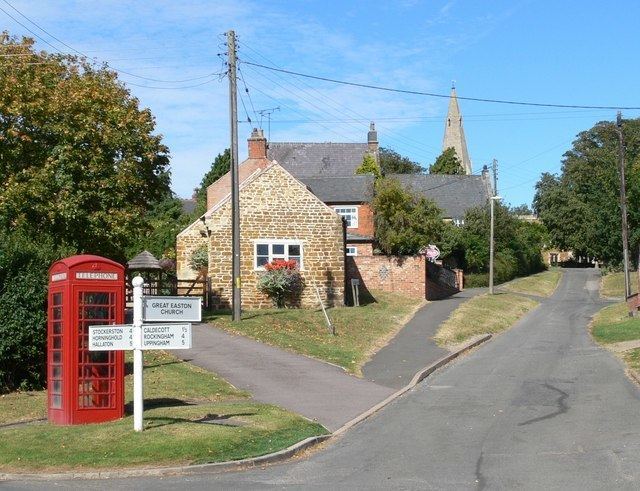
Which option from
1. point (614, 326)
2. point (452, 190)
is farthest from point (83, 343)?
point (452, 190)

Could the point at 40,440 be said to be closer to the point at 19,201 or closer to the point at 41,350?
the point at 41,350

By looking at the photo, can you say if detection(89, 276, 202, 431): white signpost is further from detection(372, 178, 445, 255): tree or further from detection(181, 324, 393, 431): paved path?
detection(372, 178, 445, 255): tree

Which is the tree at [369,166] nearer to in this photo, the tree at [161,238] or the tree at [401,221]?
the tree at [161,238]

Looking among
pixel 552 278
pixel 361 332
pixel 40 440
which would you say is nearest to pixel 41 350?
pixel 40 440

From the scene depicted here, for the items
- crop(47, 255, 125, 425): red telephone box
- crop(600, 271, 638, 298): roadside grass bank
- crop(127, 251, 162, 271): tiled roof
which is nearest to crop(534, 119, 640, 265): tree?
crop(600, 271, 638, 298): roadside grass bank

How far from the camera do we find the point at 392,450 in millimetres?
13312

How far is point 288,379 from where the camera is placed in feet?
67.3

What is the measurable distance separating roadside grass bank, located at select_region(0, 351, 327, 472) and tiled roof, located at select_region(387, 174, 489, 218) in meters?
61.0

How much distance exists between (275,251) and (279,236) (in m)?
0.61

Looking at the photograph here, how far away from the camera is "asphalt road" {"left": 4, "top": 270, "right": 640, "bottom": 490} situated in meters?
11.1

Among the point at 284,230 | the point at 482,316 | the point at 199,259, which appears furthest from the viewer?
the point at 199,259

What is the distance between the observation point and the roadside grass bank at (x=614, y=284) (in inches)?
2283

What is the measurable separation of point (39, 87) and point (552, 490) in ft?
64.9

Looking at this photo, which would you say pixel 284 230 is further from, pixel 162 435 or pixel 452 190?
pixel 452 190
